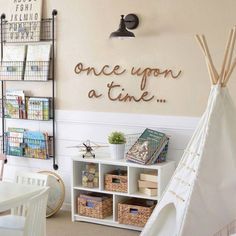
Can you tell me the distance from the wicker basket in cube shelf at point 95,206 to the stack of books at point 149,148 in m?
0.50

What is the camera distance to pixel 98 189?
14.4ft

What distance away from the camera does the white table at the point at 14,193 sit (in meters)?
3.00

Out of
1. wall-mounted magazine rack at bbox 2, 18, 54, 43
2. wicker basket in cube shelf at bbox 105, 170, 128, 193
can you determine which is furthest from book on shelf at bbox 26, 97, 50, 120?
wicker basket in cube shelf at bbox 105, 170, 128, 193

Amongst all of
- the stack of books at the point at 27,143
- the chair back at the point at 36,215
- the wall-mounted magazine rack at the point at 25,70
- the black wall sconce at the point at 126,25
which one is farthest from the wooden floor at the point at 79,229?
the black wall sconce at the point at 126,25

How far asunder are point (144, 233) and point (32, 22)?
2.55 m

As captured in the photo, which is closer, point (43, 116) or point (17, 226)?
point (17, 226)

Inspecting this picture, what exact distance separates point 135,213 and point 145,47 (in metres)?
1.51

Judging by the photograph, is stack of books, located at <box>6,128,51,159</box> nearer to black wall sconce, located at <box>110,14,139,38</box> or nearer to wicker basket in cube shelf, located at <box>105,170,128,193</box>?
wicker basket in cube shelf, located at <box>105,170,128,193</box>

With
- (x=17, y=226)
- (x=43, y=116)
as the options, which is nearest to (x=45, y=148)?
(x=43, y=116)

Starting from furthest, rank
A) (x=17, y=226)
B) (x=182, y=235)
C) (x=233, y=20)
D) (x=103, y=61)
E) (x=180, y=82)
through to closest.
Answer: (x=103, y=61), (x=180, y=82), (x=233, y=20), (x=17, y=226), (x=182, y=235)

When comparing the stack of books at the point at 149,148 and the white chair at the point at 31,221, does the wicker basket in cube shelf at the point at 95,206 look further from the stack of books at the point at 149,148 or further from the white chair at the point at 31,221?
the white chair at the point at 31,221

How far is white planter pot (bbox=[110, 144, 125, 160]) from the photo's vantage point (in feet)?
14.1

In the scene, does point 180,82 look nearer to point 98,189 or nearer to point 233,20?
point 233,20

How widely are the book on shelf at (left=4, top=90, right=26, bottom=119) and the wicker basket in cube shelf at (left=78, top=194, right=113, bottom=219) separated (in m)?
1.17
